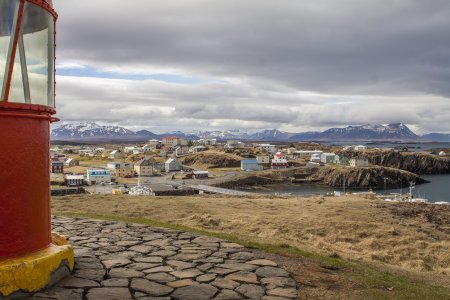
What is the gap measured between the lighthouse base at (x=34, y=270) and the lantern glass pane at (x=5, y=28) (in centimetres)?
246

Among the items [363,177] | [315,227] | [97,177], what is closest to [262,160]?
[363,177]

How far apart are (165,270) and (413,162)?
5676 inches

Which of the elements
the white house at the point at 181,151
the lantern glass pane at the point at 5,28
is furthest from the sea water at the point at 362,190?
the lantern glass pane at the point at 5,28

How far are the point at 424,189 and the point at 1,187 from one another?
324 feet

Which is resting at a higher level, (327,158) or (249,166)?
(327,158)

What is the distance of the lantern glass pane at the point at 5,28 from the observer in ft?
18.5

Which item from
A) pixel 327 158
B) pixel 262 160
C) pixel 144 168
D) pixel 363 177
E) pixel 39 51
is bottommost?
pixel 363 177

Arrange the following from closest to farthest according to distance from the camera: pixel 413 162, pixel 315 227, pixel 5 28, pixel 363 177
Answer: pixel 5 28 < pixel 315 227 < pixel 363 177 < pixel 413 162

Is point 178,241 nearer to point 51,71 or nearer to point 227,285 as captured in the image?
point 227,285

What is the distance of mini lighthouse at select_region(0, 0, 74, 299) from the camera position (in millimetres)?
5754

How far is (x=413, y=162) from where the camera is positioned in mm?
137375

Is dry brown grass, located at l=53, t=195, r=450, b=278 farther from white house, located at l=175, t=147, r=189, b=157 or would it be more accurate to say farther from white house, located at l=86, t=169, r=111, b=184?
white house, located at l=175, t=147, r=189, b=157

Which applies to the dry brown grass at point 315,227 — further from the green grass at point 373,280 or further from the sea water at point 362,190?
the sea water at point 362,190

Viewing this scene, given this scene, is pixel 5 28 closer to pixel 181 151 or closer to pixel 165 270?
pixel 165 270
